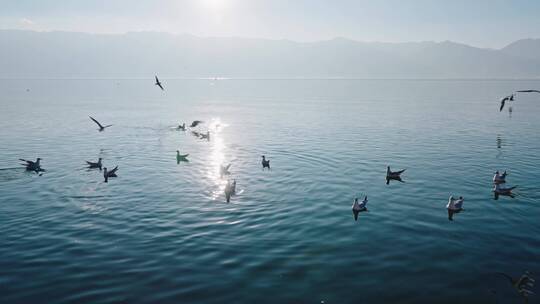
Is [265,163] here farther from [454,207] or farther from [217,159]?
[454,207]

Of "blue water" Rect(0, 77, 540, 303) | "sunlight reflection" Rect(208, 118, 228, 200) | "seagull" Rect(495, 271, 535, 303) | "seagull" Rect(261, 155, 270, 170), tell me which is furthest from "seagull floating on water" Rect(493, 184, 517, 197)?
"sunlight reflection" Rect(208, 118, 228, 200)

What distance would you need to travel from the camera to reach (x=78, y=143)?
178ft

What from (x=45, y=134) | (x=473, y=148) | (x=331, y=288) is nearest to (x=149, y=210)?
(x=331, y=288)

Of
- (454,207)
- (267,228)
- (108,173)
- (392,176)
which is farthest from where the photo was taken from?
(108,173)

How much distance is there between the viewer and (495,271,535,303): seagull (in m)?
16.4

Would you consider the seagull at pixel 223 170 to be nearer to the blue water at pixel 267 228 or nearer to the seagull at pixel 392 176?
the blue water at pixel 267 228

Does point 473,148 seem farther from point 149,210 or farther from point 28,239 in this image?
point 28,239

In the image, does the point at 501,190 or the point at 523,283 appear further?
the point at 501,190

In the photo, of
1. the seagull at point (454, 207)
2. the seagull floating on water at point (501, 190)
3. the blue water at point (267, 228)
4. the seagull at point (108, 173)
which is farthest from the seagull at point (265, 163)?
the seagull floating on water at point (501, 190)

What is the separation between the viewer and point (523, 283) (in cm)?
1714

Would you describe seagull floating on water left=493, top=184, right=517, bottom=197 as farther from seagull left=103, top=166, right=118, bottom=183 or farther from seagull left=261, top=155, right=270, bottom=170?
seagull left=103, top=166, right=118, bottom=183

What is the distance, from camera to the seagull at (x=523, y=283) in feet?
53.8

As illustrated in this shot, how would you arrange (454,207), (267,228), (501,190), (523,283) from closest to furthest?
1. (523,283)
2. (267,228)
3. (454,207)
4. (501,190)

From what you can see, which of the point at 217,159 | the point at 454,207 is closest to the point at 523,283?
the point at 454,207
